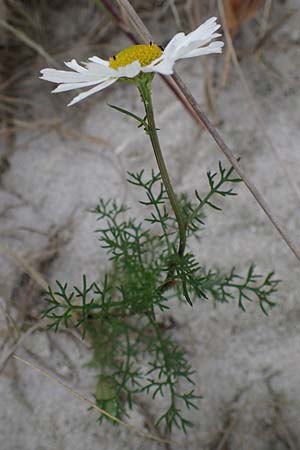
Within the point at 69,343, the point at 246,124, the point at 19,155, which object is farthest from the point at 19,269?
the point at 246,124

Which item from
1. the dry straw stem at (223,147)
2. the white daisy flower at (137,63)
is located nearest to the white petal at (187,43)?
the white daisy flower at (137,63)

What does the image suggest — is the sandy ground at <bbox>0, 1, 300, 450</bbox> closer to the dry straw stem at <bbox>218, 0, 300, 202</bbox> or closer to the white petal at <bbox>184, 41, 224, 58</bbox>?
the dry straw stem at <bbox>218, 0, 300, 202</bbox>

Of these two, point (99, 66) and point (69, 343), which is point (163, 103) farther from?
point (99, 66)

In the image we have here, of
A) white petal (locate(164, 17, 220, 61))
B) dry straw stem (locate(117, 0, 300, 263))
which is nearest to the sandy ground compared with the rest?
dry straw stem (locate(117, 0, 300, 263))

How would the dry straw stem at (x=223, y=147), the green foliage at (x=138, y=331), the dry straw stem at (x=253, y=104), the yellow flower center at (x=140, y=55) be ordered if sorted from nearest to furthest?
1. the yellow flower center at (x=140, y=55)
2. the dry straw stem at (x=223, y=147)
3. the green foliage at (x=138, y=331)
4. the dry straw stem at (x=253, y=104)

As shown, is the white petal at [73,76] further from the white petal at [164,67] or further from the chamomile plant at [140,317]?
the chamomile plant at [140,317]

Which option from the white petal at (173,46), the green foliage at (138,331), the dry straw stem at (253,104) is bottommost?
the green foliage at (138,331)
